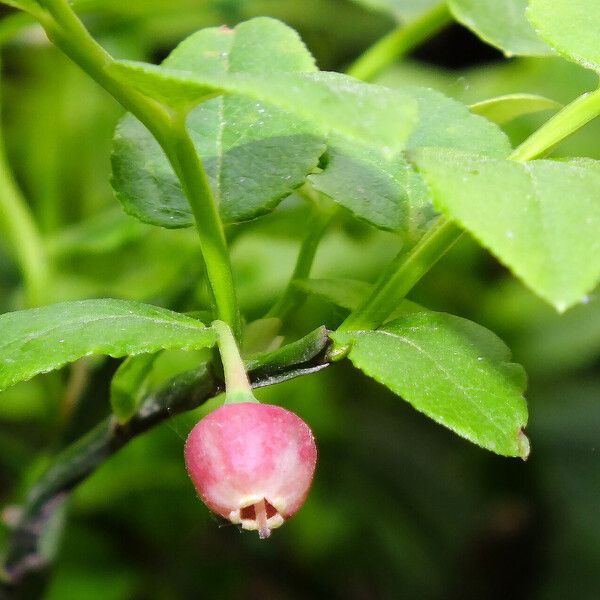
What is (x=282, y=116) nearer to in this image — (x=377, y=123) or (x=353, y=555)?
(x=377, y=123)

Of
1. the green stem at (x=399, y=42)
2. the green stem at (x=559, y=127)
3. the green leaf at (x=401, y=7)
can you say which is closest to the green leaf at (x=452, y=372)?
the green stem at (x=559, y=127)

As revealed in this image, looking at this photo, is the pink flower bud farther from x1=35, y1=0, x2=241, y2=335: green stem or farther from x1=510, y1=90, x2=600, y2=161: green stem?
x1=510, y1=90, x2=600, y2=161: green stem

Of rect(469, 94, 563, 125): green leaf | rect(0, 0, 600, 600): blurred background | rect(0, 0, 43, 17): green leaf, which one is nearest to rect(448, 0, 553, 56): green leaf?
rect(469, 94, 563, 125): green leaf

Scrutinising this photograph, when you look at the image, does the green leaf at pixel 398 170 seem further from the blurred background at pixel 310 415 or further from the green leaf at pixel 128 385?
the blurred background at pixel 310 415

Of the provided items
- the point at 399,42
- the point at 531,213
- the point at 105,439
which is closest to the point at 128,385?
the point at 105,439

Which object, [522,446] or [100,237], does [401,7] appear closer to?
[100,237]

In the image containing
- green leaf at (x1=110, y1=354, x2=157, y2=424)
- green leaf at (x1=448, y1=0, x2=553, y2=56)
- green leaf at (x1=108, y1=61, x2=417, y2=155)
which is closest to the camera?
green leaf at (x1=108, y1=61, x2=417, y2=155)

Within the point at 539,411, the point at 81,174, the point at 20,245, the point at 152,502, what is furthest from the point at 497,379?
the point at 539,411
